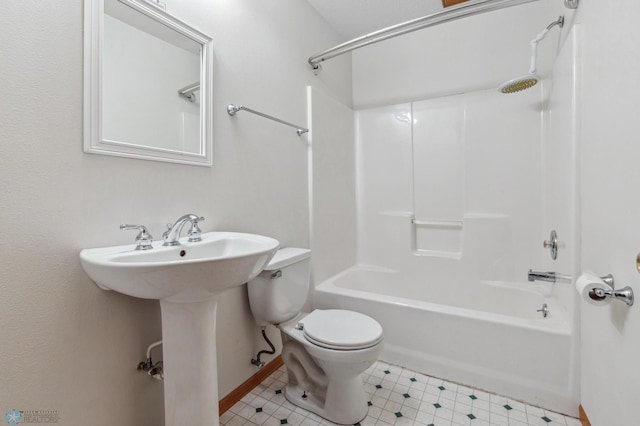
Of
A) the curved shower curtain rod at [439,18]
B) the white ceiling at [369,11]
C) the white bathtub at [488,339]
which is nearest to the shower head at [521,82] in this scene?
the curved shower curtain rod at [439,18]

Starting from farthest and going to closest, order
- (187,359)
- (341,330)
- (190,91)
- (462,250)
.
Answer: (462,250) → (341,330) → (190,91) → (187,359)

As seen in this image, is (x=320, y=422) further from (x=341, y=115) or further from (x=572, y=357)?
(x=341, y=115)

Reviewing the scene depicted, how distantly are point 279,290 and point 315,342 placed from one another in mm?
318

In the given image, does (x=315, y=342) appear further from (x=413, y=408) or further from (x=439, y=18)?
(x=439, y=18)

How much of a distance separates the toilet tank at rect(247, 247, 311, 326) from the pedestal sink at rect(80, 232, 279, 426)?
39 centimetres

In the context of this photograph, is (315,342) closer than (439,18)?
Yes

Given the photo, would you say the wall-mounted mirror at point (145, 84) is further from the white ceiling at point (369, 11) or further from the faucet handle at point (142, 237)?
the white ceiling at point (369, 11)

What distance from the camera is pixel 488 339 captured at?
1500mm

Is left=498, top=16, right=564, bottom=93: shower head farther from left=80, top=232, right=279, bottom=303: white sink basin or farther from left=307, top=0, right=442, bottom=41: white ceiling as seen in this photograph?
left=80, top=232, right=279, bottom=303: white sink basin

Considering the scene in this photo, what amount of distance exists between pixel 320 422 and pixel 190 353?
784 mm

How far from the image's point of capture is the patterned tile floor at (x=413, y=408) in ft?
4.35

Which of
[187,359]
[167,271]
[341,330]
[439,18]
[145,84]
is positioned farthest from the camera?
[439,18]

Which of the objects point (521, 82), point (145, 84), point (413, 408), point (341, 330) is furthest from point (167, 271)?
point (521, 82)

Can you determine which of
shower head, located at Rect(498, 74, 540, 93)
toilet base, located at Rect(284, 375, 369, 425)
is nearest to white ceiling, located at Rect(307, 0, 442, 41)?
shower head, located at Rect(498, 74, 540, 93)
